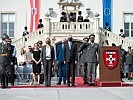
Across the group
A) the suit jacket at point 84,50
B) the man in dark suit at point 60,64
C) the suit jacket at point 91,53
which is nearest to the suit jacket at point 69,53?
the suit jacket at point 84,50

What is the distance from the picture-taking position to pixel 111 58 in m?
16.5

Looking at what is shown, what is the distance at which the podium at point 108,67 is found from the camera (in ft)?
53.8

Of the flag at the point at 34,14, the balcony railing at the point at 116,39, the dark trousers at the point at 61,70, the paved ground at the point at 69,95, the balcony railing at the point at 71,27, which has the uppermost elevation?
the flag at the point at 34,14

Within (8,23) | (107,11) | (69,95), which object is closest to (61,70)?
(69,95)

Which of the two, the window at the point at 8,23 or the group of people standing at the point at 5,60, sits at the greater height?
the window at the point at 8,23

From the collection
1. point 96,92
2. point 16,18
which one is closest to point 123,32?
point 16,18

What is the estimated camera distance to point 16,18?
35656mm

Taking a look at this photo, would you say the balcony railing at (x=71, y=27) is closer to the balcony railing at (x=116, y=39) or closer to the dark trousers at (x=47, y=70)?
the balcony railing at (x=116, y=39)

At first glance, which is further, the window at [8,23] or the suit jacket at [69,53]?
the window at [8,23]

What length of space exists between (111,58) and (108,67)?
0.35 m

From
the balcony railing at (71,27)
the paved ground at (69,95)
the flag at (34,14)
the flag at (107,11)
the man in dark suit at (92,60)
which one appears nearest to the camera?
the paved ground at (69,95)

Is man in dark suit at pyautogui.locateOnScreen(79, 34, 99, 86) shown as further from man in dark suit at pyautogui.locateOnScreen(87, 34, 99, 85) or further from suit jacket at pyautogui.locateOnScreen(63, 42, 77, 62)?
suit jacket at pyautogui.locateOnScreen(63, 42, 77, 62)

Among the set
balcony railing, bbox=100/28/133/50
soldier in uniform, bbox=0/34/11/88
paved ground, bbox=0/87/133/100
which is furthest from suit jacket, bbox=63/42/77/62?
balcony railing, bbox=100/28/133/50

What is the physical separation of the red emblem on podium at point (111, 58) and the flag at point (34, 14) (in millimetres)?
18670
